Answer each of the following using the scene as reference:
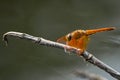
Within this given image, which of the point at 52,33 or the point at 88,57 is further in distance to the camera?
the point at 52,33

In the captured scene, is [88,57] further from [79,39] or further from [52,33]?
[52,33]

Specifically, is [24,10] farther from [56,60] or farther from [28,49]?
[56,60]

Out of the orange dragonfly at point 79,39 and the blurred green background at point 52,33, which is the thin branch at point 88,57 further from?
the blurred green background at point 52,33

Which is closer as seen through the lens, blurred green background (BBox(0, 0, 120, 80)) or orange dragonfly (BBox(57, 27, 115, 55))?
orange dragonfly (BBox(57, 27, 115, 55))

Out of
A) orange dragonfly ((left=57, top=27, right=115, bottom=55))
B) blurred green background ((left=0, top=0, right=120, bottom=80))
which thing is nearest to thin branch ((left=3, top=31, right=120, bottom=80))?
orange dragonfly ((left=57, top=27, right=115, bottom=55))

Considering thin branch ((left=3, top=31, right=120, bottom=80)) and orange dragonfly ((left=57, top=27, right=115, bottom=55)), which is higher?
orange dragonfly ((left=57, top=27, right=115, bottom=55))

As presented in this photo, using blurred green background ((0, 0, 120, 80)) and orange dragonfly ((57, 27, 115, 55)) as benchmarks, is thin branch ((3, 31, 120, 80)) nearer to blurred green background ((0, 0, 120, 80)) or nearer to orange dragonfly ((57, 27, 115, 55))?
orange dragonfly ((57, 27, 115, 55))

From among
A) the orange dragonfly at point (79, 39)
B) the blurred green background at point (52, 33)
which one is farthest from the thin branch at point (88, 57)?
the blurred green background at point (52, 33)

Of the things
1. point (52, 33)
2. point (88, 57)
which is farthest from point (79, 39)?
point (52, 33)

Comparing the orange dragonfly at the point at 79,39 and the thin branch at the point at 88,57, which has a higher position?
the orange dragonfly at the point at 79,39
